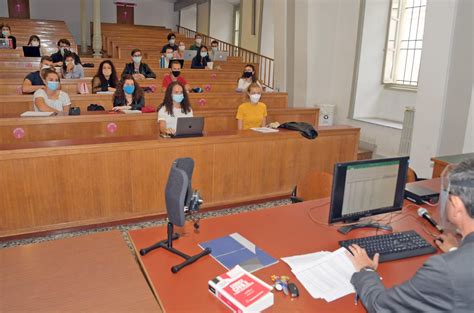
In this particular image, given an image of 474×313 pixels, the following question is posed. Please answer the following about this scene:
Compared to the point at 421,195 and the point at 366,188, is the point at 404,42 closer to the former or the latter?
the point at 421,195

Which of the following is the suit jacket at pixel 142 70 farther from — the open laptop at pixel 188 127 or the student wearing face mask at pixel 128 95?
the open laptop at pixel 188 127

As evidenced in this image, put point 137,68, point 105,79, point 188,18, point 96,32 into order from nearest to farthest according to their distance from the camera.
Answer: point 105,79, point 137,68, point 96,32, point 188,18

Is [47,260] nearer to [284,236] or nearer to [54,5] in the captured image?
[284,236]

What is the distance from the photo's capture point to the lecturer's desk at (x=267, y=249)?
154cm

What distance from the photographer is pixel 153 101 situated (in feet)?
18.9

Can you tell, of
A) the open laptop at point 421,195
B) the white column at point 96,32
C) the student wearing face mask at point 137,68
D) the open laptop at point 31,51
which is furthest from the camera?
the white column at point 96,32

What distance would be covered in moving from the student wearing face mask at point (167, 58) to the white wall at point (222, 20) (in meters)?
5.95

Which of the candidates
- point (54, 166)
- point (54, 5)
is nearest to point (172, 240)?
point (54, 166)

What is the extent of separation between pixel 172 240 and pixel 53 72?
325 cm

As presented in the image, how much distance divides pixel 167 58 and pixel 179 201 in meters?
6.70

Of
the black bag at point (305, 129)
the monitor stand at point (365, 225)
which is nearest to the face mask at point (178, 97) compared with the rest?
the black bag at point (305, 129)

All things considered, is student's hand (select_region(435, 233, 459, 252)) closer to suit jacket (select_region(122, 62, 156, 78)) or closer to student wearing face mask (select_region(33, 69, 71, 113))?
student wearing face mask (select_region(33, 69, 71, 113))

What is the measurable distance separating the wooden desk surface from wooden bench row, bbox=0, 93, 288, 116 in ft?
11.9

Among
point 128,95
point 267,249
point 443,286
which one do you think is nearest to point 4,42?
point 128,95
